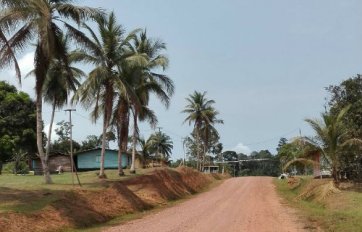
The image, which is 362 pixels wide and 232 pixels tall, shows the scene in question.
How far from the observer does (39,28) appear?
2384cm

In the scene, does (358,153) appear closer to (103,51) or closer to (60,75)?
(103,51)

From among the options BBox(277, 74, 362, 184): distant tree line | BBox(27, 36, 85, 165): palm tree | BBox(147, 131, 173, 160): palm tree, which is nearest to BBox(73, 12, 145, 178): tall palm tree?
BBox(27, 36, 85, 165): palm tree

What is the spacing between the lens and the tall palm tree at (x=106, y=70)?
30.8 m

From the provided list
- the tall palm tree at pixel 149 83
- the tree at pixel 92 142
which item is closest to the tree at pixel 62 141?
the tree at pixel 92 142

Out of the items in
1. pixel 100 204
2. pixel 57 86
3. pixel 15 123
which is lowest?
pixel 100 204

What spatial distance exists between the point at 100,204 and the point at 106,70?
10.7 m

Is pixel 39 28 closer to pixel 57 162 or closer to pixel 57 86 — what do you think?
pixel 57 86

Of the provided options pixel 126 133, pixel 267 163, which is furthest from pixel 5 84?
pixel 267 163

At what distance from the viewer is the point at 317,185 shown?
32000 millimetres

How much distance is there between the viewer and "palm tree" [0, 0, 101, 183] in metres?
21.7

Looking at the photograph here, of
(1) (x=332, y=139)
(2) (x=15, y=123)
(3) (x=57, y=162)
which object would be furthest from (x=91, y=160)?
(1) (x=332, y=139)

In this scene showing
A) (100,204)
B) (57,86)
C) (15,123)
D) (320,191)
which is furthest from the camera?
(15,123)

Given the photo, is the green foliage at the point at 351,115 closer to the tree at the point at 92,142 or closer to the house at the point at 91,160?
the house at the point at 91,160

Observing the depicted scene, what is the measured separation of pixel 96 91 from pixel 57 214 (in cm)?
1348
